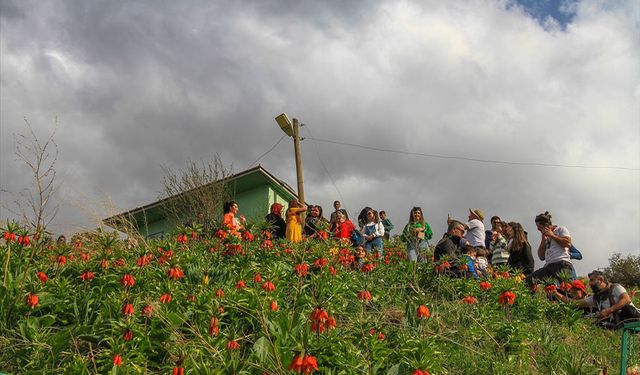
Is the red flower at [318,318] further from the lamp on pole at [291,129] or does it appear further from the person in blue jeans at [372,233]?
the lamp on pole at [291,129]

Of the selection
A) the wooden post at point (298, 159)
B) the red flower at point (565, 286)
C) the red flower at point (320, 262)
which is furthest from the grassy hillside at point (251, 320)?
the wooden post at point (298, 159)

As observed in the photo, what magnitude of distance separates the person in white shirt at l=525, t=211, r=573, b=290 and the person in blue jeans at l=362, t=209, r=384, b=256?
2.43 meters

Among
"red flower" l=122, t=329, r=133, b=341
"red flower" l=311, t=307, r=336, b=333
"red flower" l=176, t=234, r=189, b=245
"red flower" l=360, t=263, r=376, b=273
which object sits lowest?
"red flower" l=122, t=329, r=133, b=341

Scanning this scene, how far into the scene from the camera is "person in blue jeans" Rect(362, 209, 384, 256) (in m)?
10.1

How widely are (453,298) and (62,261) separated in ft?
14.0

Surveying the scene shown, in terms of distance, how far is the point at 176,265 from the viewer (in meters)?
5.42

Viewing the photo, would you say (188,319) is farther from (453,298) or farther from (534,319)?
(534,319)

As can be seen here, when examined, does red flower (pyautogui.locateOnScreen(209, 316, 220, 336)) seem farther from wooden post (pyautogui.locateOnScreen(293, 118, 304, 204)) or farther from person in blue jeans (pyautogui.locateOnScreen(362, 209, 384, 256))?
wooden post (pyautogui.locateOnScreen(293, 118, 304, 204))

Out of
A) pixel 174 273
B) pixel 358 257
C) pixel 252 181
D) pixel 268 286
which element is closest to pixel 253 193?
pixel 252 181

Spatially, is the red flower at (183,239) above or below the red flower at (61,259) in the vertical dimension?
above

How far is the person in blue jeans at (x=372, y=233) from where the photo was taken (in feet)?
33.3

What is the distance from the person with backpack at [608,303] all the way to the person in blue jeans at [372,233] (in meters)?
3.02

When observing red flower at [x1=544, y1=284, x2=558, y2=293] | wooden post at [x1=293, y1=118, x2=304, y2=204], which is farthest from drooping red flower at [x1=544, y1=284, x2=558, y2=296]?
wooden post at [x1=293, y1=118, x2=304, y2=204]

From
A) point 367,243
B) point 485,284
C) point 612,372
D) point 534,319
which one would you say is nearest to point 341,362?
point 612,372
